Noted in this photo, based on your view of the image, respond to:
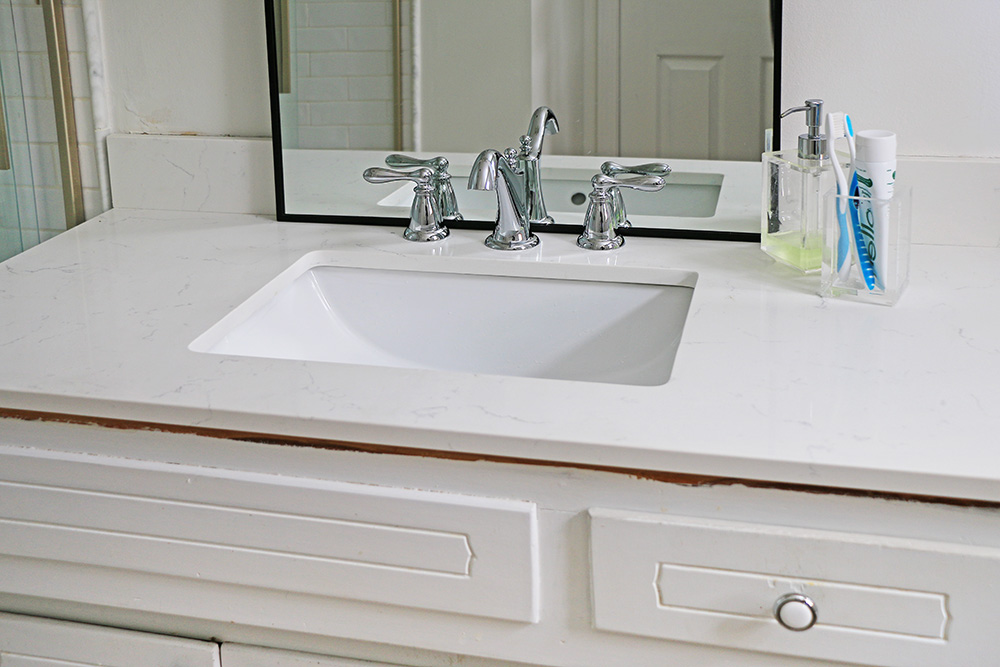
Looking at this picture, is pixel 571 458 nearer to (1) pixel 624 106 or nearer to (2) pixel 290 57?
(1) pixel 624 106

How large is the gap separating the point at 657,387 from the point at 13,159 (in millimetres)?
1057

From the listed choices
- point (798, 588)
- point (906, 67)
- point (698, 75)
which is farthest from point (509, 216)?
point (798, 588)

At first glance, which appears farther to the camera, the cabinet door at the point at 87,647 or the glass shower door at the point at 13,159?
the glass shower door at the point at 13,159

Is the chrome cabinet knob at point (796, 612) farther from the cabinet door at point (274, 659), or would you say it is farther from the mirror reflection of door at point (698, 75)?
the mirror reflection of door at point (698, 75)

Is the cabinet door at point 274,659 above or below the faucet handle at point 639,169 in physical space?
below

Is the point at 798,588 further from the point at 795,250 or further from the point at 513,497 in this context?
the point at 795,250

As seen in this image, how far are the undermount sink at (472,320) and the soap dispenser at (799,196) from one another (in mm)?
124

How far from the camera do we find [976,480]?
0.81 metres

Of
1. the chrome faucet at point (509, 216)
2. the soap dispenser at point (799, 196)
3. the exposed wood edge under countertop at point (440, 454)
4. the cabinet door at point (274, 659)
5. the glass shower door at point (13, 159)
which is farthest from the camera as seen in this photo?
the glass shower door at point (13, 159)

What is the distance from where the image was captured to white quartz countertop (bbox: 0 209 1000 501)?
86 cm

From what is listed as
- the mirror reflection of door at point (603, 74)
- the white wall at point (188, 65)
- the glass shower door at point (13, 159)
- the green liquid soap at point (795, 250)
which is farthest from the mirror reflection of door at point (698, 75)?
the glass shower door at point (13, 159)

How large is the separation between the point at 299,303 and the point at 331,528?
1.42 feet

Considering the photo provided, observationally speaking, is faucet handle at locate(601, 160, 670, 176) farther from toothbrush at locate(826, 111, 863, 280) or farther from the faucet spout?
toothbrush at locate(826, 111, 863, 280)

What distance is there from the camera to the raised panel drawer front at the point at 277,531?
0.93 metres
